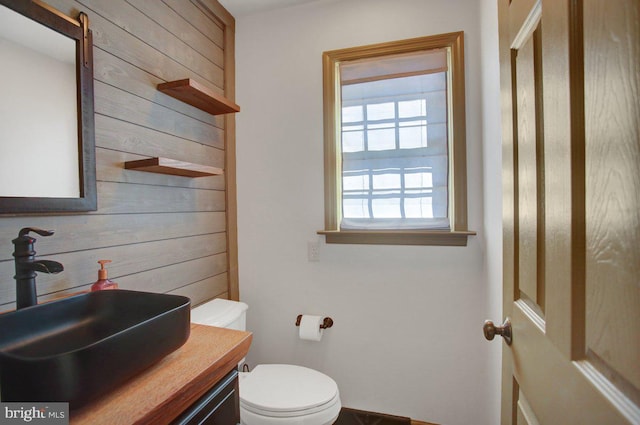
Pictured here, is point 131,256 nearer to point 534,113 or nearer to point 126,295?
point 126,295

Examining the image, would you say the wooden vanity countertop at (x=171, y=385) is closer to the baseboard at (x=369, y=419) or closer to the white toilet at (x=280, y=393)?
the white toilet at (x=280, y=393)

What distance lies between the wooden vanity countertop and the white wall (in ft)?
3.33

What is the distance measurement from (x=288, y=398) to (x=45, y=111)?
143 centimetres

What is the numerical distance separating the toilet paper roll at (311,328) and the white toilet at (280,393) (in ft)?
0.71

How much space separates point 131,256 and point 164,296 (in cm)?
50

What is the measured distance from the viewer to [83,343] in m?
0.89

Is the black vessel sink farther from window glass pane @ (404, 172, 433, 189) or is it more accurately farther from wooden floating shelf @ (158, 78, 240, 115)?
window glass pane @ (404, 172, 433, 189)

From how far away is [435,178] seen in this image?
5.75 ft

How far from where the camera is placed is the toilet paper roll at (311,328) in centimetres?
184

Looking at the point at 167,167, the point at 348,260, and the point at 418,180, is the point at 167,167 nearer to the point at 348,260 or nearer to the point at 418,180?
the point at 348,260

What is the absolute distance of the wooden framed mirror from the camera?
3.07 ft

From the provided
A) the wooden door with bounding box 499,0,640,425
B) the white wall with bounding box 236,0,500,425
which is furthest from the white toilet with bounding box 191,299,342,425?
the wooden door with bounding box 499,0,640,425

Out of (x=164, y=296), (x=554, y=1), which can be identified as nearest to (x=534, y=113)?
(x=554, y=1)

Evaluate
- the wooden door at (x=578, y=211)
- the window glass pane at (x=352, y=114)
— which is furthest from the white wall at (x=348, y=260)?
the wooden door at (x=578, y=211)
